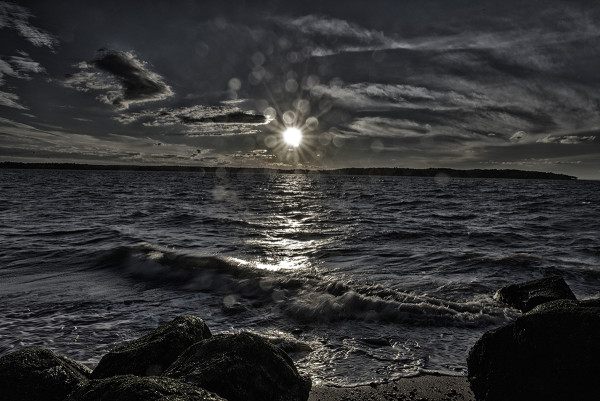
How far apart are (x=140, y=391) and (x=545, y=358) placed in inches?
130

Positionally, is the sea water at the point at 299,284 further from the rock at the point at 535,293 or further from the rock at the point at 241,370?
the rock at the point at 241,370

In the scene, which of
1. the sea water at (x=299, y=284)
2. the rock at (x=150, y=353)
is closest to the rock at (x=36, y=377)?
the rock at (x=150, y=353)

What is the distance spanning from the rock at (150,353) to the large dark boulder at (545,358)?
317 cm

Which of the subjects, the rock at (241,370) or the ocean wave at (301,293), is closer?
the rock at (241,370)

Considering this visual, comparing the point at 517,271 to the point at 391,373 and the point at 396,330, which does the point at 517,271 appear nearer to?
the point at 396,330

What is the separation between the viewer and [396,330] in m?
6.08

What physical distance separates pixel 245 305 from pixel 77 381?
423 cm

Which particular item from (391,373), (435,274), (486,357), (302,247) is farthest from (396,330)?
(302,247)

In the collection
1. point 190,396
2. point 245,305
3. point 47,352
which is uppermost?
point 190,396

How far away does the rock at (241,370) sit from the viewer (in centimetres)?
313

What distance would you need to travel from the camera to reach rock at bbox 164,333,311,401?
313cm

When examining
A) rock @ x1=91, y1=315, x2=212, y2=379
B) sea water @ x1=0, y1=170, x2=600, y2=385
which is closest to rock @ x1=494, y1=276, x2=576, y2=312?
sea water @ x1=0, y1=170, x2=600, y2=385

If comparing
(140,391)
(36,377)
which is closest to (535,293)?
(140,391)

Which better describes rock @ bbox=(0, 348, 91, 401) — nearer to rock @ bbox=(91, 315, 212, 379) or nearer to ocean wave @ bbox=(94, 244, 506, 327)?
rock @ bbox=(91, 315, 212, 379)
